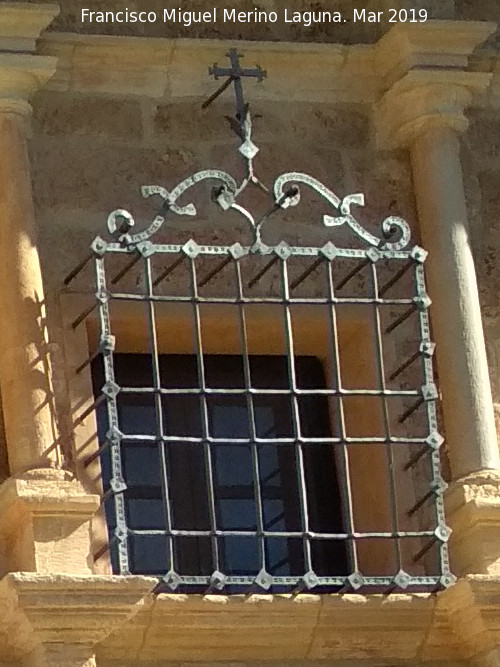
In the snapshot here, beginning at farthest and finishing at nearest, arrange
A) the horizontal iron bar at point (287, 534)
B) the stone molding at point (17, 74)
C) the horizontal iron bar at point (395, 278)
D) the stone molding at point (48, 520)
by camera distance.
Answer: the horizontal iron bar at point (395, 278) < the stone molding at point (17, 74) < the horizontal iron bar at point (287, 534) < the stone molding at point (48, 520)

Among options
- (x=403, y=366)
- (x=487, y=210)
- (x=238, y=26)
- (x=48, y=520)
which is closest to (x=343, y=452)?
(x=403, y=366)

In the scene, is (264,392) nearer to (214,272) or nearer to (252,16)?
(214,272)

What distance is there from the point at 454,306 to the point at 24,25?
1.36m

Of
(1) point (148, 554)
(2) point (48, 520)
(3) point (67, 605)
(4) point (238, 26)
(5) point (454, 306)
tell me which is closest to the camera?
(3) point (67, 605)

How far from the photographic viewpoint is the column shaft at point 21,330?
8.23 meters

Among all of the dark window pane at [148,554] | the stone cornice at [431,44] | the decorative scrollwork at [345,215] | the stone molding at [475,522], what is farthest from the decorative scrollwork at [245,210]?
the dark window pane at [148,554]

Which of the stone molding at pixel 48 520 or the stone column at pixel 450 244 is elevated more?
the stone column at pixel 450 244

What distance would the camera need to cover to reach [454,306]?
8.66 meters

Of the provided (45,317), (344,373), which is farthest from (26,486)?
(344,373)

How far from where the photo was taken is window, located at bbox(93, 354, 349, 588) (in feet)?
27.7

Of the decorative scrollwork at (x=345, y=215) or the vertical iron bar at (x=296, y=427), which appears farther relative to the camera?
the decorative scrollwork at (x=345, y=215)

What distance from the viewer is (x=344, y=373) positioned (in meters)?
8.80

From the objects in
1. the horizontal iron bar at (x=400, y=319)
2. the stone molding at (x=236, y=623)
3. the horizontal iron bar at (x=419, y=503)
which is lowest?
the stone molding at (x=236, y=623)

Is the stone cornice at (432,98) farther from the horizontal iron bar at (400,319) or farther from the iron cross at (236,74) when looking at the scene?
the horizontal iron bar at (400,319)
